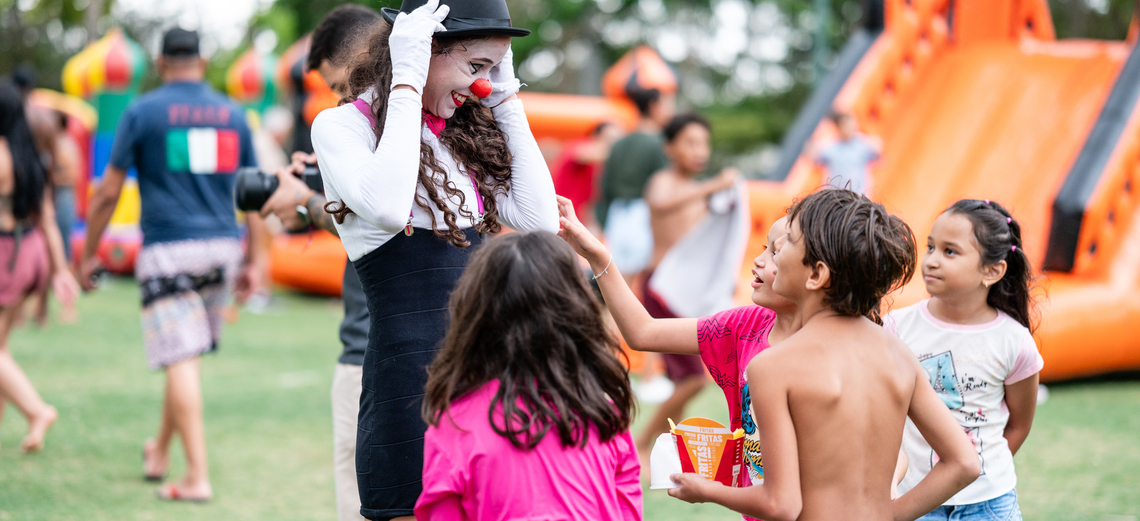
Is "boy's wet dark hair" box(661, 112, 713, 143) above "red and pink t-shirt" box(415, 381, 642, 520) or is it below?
below

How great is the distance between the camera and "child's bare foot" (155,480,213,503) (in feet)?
13.5

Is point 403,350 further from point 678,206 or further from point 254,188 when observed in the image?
point 678,206

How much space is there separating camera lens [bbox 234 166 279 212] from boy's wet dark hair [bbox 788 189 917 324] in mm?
1593

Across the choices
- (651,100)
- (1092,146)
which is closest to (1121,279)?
(1092,146)

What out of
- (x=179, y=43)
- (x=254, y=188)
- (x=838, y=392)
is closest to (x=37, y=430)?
(x=179, y=43)

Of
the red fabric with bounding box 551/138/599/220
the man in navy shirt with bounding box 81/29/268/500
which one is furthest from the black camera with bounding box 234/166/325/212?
the red fabric with bounding box 551/138/599/220

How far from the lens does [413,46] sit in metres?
1.86

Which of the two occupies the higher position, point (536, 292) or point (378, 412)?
point (536, 292)

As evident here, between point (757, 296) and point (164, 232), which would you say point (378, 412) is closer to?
point (757, 296)

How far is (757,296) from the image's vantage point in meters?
1.96

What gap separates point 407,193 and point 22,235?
3.91 metres

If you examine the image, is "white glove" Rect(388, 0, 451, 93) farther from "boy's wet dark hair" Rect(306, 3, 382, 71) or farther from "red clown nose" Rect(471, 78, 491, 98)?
"boy's wet dark hair" Rect(306, 3, 382, 71)

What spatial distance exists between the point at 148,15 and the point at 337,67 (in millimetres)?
34579

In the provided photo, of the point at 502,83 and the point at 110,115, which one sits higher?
the point at 502,83
